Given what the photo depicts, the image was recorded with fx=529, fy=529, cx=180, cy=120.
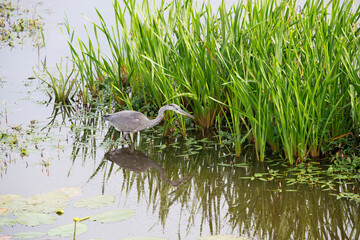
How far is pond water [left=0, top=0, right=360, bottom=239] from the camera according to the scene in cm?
396

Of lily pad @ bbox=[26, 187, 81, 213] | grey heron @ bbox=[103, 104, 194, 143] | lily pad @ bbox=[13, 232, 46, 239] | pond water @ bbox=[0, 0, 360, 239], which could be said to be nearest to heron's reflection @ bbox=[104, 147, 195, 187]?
pond water @ bbox=[0, 0, 360, 239]

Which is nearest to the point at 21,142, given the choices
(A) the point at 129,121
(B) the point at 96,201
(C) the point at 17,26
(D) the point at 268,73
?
(A) the point at 129,121

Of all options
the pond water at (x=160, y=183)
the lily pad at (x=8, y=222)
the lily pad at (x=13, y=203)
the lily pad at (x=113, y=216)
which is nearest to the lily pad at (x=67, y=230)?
the pond water at (x=160, y=183)

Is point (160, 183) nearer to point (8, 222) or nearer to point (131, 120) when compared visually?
point (131, 120)

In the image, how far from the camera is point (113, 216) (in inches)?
161

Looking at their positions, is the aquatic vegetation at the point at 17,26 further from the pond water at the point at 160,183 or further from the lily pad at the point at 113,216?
the lily pad at the point at 113,216

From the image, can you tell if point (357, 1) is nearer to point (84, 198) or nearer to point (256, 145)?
point (256, 145)

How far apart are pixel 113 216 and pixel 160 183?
0.82 m

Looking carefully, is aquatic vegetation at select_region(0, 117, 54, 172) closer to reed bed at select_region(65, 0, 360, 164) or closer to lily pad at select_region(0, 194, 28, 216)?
lily pad at select_region(0, 194, 28, 216)

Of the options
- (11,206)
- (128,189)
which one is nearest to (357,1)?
(128,189)

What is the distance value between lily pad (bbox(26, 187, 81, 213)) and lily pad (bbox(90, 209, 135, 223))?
1.24 feet

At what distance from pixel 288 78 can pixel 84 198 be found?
2040 millimetres

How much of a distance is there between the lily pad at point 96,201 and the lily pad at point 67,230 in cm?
38

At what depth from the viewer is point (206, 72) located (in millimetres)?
5707
